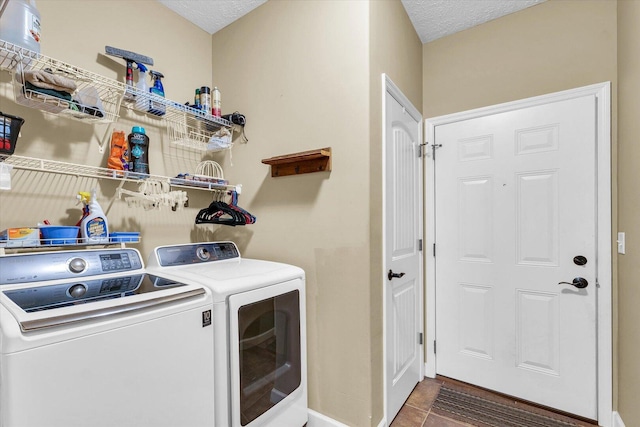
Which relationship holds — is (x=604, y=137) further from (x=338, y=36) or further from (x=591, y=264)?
(x=338, y=36)

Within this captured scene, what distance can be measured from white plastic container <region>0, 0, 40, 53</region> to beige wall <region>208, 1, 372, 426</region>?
3.63 ft

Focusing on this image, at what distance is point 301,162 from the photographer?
1.80 metres

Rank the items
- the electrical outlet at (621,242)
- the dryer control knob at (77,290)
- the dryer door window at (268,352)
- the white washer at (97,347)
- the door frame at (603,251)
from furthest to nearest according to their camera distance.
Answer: the door frame at (603,251)
the electrical outlet at (621,242)
the dryer door window at (268,352)
the dryer control knob at (77,290)
the white washer at (97,347)

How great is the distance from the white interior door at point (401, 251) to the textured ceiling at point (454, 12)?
0.65m

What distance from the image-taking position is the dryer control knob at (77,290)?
108 cm

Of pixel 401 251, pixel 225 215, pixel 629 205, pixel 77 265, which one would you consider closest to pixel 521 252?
pixel 629 205

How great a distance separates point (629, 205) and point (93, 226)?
2.80 meters

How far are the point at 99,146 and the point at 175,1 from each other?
111 cm

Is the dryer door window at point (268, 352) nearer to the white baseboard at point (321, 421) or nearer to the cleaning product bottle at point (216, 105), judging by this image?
the white baseboard at point (321, 421)

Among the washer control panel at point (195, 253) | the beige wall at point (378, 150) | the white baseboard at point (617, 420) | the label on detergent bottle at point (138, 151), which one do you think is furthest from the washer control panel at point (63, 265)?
the white baseboard at point (617, 420)

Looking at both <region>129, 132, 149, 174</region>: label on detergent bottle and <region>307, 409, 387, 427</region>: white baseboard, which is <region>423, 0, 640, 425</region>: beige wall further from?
<region>129, 132, 149, 174</region>: label on detergent bottle

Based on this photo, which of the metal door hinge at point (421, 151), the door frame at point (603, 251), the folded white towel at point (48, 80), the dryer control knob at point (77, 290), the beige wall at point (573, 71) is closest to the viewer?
the dryer control knob at point (77, 290)

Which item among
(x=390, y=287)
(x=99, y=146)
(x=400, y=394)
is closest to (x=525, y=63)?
(x=390, y=287)

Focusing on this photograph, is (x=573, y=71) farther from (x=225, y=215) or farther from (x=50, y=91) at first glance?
(x=50, y=91)
